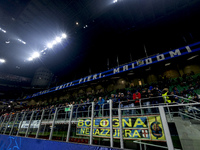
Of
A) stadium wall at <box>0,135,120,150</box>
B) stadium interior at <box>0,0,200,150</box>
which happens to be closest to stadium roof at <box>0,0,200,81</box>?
stadium interior at <box>0,0,200,150</box>

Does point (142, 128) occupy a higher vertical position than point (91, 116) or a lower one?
lower

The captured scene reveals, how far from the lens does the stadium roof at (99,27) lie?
9.19 metres

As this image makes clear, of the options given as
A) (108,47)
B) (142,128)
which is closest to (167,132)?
(142,128)

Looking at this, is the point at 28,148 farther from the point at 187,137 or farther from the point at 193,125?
the point at 193,125

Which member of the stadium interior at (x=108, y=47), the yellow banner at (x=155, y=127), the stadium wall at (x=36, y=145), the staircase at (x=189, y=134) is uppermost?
the stadium interior at (x=108, y=47)

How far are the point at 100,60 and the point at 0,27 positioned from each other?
15.6 meters

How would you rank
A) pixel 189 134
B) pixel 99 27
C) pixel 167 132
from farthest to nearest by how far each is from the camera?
pixel 99 27
pixel 189 134
pixel 167 132

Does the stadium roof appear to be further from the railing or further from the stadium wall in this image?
the stadium wall

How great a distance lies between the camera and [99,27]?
36.4 ft

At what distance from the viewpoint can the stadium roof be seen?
9188 mm

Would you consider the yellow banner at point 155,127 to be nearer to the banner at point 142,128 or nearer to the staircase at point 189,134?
the banner at point 142,128

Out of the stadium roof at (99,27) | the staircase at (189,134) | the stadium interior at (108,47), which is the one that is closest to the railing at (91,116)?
the stadium interior at (108,47)

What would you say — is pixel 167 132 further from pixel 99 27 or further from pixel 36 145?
pixel 99 27

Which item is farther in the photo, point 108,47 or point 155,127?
point 108,47
